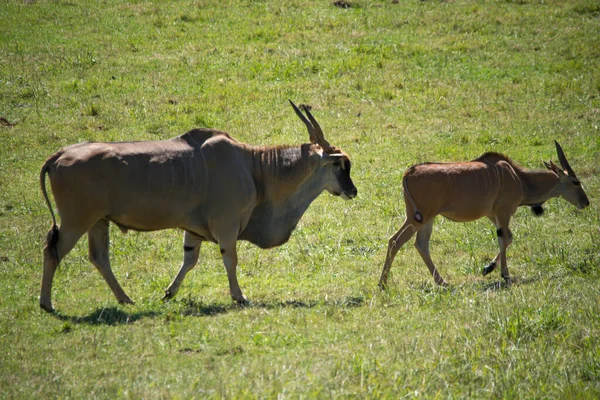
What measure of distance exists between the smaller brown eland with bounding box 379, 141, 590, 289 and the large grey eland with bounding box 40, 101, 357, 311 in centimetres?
85

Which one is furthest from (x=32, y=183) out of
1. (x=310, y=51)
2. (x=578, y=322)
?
(x=578, y=322)

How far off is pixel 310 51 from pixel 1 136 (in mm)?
6932

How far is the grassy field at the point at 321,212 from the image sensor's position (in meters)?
7.22

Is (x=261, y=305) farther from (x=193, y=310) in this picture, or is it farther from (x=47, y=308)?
(x=47, y=308)

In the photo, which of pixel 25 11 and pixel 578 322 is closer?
pixel 578 322

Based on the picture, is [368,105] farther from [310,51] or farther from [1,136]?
[1,136]

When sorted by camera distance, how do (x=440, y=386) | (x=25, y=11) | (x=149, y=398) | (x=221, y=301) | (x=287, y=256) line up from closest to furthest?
(x=149, y=398), (x=440, y=386), (x=221, y=301), (x=287, y=256), (x=25, y=11)

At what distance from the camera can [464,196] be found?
33.5 feet

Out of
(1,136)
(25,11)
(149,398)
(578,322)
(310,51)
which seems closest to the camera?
(149,398)

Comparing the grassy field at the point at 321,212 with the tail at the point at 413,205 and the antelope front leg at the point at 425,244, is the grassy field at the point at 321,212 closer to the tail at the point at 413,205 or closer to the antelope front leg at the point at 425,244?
the antelope front leg at the point at 425,244

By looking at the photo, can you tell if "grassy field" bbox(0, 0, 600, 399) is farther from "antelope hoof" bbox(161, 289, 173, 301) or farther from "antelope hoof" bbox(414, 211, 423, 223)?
"antelope hoof" bbox(414, 211, 423, 223)

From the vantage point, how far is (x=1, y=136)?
15.3m

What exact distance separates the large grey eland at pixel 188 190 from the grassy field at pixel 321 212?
1.80 ft

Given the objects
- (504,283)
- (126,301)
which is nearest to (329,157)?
(504,283)
